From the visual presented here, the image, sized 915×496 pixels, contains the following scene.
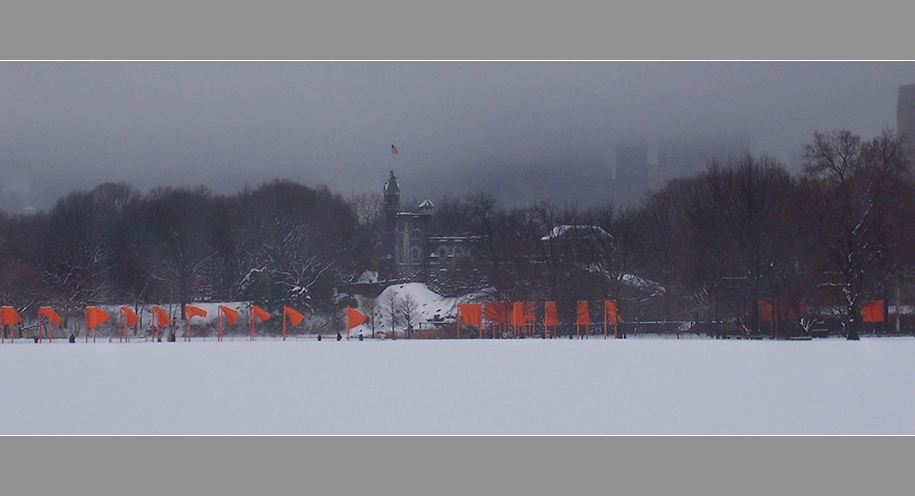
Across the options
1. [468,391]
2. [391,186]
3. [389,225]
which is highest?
[391,186]

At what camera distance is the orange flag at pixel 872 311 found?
1080 inches

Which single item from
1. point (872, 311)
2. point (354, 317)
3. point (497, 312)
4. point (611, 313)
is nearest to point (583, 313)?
point (611, 313)

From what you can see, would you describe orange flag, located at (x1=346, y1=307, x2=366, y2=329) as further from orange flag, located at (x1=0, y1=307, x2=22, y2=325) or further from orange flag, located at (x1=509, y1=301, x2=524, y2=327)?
orange flag, located at (x1=0, y1=307, x2=22, y2=325)

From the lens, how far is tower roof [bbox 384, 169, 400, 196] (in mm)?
39844

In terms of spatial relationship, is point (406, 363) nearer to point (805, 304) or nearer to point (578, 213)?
point (805, 304)

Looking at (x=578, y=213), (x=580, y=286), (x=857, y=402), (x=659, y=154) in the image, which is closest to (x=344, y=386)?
Result: (x=857, y=402)

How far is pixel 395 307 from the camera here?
3844 centimetres

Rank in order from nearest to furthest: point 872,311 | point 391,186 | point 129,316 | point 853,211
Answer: point 853,211 < point 872,311 < point 129,316 < point 391,186

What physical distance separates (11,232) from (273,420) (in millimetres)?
27562

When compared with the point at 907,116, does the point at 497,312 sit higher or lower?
lower

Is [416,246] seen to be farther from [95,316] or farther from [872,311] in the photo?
[872,311]

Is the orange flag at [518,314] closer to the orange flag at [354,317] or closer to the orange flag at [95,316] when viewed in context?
the orange flag at [354,317]

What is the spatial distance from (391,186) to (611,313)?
48.4ft

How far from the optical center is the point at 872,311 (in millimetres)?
27438
